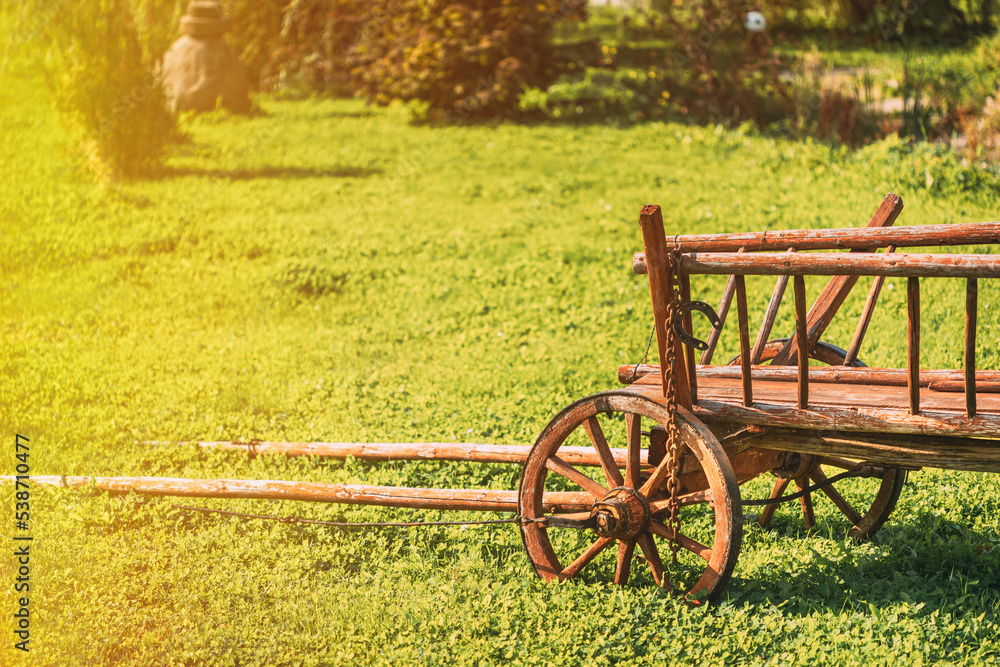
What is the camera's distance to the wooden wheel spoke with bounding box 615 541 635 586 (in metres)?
3.76

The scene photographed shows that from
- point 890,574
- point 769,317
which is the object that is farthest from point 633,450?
point 890,574

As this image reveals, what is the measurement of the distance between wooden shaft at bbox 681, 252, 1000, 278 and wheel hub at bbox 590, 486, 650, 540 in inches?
38.7

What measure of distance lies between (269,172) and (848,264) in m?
11.1

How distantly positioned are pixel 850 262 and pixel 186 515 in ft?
12.0

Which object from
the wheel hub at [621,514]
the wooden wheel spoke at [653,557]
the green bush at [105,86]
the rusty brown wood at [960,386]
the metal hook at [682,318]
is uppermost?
the green bush at [105,86]

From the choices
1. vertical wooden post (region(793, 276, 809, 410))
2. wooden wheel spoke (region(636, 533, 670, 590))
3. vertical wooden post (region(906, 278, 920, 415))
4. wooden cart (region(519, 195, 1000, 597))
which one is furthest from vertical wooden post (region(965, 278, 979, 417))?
wooden wheel spoke (region(636, 533, 670, 590))

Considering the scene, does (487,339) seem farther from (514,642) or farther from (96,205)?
(96,205)

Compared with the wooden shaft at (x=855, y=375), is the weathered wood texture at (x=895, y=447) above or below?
below

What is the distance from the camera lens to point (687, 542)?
358 centimetres

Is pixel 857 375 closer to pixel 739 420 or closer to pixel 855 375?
pixel 855 375

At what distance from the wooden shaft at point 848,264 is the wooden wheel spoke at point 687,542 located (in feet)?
3.54

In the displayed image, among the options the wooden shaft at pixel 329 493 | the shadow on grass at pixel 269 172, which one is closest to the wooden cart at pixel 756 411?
the wooden shaft at pixel 329 493

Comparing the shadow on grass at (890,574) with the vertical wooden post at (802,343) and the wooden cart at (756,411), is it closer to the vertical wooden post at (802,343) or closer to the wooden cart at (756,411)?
the wooden cart at (756,411)

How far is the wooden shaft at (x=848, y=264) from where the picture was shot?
2.89 metres
